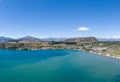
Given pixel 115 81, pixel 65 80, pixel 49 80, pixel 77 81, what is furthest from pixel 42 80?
pixel 115 81

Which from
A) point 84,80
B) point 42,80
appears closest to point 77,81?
point 84,80

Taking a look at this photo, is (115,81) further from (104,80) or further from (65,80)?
(65,80)

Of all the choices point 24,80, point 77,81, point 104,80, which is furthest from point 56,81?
point 104,80

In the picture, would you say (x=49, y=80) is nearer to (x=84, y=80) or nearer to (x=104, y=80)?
(x=84, y=80)

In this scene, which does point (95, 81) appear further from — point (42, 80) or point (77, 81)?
point (42, 80)

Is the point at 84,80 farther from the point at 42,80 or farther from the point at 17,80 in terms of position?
the point at 17,80

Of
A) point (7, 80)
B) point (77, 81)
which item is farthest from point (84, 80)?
point (7, 80)
